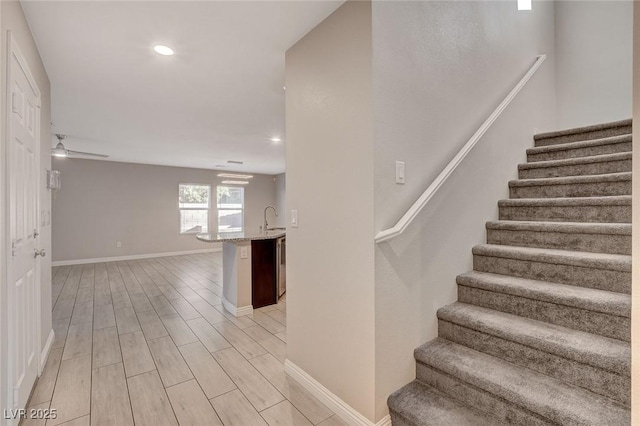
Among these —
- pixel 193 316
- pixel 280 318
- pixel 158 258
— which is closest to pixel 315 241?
pixel 280 318

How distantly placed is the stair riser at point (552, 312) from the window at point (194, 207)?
307 inches

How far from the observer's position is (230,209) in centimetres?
912

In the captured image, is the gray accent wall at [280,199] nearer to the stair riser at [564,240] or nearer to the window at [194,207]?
the window at [194,207]

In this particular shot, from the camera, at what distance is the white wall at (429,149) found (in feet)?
5.17

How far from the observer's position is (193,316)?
11.3 feet

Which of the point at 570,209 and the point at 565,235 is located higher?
the point at 570,209

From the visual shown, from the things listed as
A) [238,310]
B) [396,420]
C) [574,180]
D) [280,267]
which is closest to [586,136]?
[574,180]

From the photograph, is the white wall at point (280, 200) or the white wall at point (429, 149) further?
the white wall at point (280, 200)

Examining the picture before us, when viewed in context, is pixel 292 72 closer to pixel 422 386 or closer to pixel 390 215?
pixel 390 215

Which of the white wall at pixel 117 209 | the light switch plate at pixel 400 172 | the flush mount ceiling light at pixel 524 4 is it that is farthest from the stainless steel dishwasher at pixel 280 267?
the white wall at pixel 117 209

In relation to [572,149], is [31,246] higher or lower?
lower

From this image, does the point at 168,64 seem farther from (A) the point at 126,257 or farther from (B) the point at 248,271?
(A) the point at 126,257

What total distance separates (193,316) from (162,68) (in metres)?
2.66

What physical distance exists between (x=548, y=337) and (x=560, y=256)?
577 millimetres
